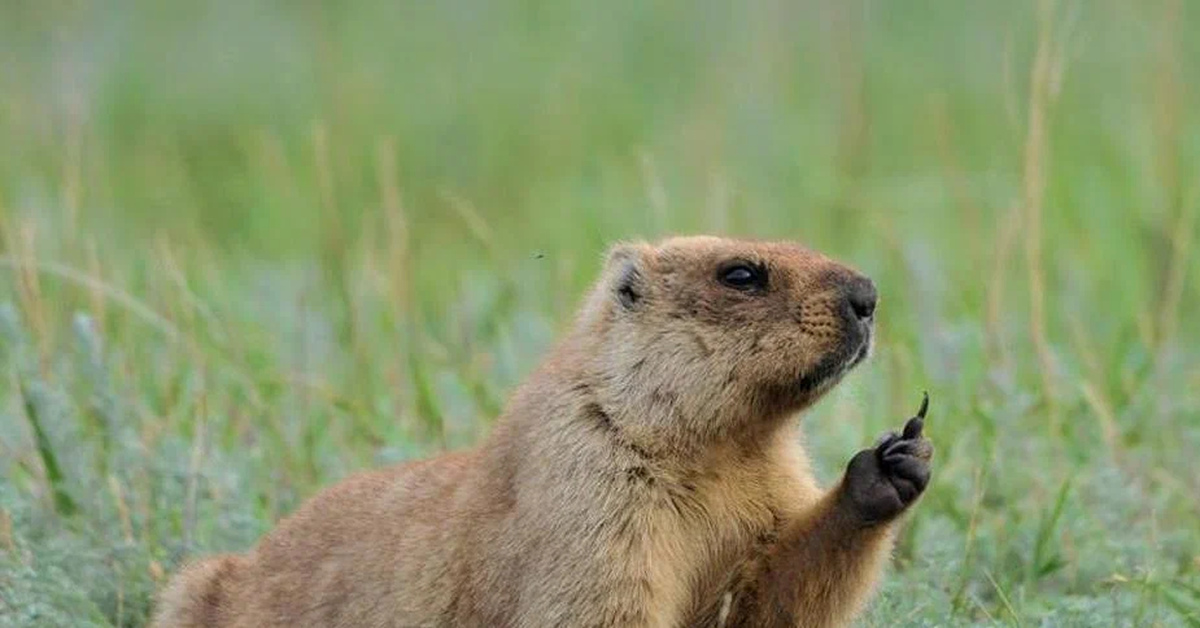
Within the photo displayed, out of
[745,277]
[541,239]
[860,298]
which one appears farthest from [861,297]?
[541,239]

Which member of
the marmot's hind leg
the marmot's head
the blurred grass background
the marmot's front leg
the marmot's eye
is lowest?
the blurred grass background

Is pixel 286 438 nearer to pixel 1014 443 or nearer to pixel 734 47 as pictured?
pixel 1014 443

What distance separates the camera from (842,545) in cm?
529

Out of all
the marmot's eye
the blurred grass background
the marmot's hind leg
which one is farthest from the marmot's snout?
the marmot's hind leg

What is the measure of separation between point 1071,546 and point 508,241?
16.8 ft

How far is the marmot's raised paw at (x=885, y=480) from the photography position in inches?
206

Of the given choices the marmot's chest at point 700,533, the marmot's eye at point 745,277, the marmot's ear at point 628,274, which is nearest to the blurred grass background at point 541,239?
the marmot's chest at point 700,533

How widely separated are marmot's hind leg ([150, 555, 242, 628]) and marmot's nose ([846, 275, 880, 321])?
1642 millimetres

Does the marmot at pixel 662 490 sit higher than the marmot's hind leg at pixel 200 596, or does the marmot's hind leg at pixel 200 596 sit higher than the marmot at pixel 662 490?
the marmot at pixel 662 490

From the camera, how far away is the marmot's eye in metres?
Answer: 5.55

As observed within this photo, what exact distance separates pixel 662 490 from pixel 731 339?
396 millimetres

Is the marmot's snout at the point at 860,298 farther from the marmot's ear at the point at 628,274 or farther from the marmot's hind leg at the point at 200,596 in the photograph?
the marmot's hind leg at the point at 200,596

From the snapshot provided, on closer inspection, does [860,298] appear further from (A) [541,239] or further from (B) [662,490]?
(A) [541,239]

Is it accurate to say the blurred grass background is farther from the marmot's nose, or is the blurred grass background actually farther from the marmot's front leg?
the marmot's nose
